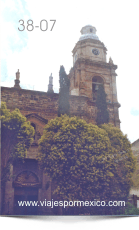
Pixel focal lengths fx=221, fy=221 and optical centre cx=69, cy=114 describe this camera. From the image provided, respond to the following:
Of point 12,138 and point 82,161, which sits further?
point 82,161

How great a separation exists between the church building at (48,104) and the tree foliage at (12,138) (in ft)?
2.57

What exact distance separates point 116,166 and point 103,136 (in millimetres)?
2151

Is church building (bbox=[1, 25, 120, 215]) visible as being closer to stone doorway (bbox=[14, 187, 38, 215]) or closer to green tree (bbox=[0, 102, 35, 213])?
stone doorway (bbox=[14, 187, 38, 215])

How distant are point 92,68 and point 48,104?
8416 mm

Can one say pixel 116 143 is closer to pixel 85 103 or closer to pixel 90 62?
pixel 85 103

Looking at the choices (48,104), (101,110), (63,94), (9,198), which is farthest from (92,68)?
(9,198)

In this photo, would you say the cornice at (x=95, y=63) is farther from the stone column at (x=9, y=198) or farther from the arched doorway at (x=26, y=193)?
the stone column at (x=9, y=198)

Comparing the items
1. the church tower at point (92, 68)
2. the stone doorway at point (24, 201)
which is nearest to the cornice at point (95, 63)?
the church tower at point (92, 68)

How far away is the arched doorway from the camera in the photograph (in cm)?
1182

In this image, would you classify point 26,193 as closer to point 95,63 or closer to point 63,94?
point 63,94

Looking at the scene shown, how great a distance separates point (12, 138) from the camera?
13.4m

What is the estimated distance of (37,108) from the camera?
17859 mm

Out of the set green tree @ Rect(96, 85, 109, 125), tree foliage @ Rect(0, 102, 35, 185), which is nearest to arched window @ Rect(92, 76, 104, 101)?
green tree @ Rect(96, 85, 109, 125)

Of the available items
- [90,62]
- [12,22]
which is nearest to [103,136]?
[12,22]
